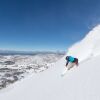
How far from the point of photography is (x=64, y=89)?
16.6 meters

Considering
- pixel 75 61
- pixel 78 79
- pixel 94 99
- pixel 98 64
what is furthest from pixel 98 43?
pixel 94 99

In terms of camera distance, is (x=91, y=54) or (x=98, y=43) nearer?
(x=91, y=54)

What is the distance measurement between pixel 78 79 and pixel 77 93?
3083mm

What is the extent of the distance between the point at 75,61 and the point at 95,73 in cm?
592

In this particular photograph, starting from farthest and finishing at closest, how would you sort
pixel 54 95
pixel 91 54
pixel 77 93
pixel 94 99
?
1. pixel 91 54
2. pixel 54 95
3. pixel 77 93
4. pixel 94 99

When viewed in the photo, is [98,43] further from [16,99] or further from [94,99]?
[94,99]

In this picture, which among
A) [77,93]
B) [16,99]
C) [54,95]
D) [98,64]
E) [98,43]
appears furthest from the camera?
[98,43]

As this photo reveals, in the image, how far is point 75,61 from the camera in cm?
2236

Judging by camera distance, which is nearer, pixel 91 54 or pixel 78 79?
pixel 78 79

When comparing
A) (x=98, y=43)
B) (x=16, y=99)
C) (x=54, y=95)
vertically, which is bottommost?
(x=16, y=99)

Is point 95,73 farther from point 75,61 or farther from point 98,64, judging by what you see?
point 75,61

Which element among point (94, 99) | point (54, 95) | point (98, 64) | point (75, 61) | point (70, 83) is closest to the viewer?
point (94, 99)

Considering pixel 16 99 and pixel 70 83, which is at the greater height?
pixel 70 83

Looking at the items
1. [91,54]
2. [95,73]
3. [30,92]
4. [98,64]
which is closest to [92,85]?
[95,73]
